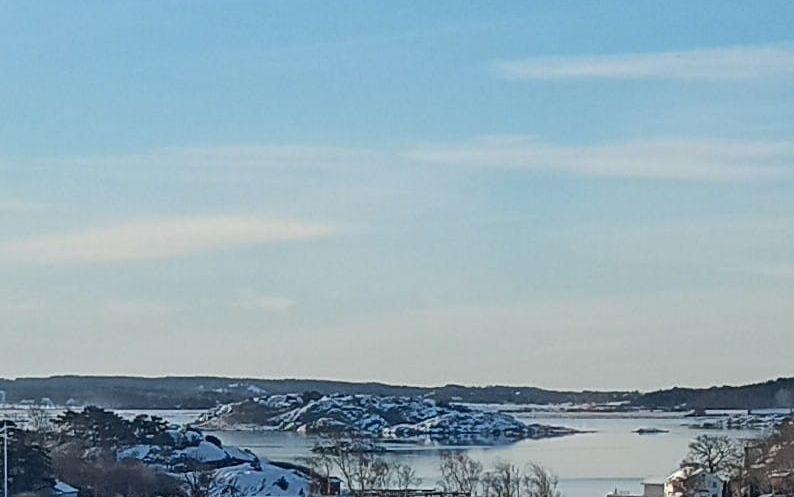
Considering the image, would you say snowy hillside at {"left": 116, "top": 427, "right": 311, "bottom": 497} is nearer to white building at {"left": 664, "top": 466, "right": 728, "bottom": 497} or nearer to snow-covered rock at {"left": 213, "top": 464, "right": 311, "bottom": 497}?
snow-covered rock at {"left": 213, "top": 464, "right": 311, "bottom": 497}

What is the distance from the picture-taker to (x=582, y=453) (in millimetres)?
76875

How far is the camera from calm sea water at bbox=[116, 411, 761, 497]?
195ft

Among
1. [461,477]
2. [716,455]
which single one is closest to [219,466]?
[461,477]

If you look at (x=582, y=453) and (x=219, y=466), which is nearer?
(x=219, y=466)

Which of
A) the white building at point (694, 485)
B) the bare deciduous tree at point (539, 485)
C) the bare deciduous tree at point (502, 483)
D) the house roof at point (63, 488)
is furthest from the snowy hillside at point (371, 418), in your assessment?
the house roof at point (63, 488)

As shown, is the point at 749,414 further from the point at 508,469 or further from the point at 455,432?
the point at 508,469

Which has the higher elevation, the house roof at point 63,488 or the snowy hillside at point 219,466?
the snowy hillside at point 219,466

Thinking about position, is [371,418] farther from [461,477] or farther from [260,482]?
[260,482]

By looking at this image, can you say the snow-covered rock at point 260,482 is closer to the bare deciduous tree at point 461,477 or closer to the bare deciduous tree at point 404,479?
the bare deciduous tree at point 404,479

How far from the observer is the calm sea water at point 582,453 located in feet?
195

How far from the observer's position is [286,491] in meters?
48.7

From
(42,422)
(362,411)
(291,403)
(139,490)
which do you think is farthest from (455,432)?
(139,490)

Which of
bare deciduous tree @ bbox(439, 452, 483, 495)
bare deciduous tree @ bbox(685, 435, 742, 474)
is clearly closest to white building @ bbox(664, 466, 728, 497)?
bare deciduous tree @ bbox(685, 435, 742, 474)

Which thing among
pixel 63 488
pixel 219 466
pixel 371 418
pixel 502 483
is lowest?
pixel 63 488
